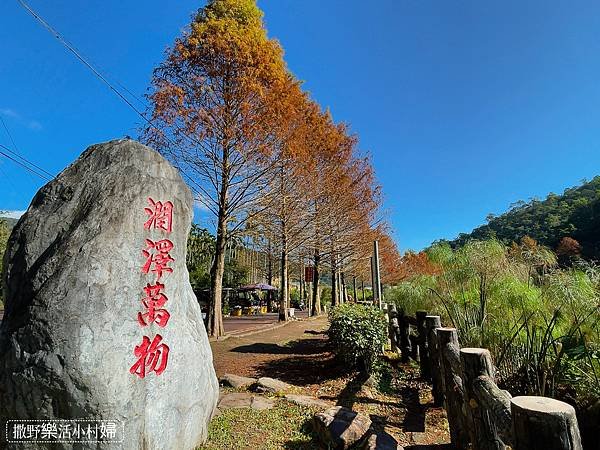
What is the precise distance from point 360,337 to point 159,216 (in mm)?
4042

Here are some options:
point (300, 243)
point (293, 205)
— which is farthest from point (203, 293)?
point (293, 205)

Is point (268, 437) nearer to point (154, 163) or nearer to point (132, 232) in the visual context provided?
point (132, 232)

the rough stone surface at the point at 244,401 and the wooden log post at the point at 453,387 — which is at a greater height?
the wooden log post at the point at 453,387

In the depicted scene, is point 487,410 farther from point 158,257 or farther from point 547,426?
point 158,257

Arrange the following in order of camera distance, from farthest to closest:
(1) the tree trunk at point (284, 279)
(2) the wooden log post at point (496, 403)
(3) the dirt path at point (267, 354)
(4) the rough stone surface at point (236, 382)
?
(1) the tree trunk at point (284, 279), (3) the dirt path at point (267, 354), (4) the rough stone surface at point (236, 382), (2) the wooden log post at point (496, 403)

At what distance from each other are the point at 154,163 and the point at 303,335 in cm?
875

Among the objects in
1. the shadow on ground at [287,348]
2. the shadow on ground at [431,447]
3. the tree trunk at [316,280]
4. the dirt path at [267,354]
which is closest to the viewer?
the shadow on ground at [431,447]

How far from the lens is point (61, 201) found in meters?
3.52

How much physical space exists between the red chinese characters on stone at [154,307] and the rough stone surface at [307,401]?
7.96 ft

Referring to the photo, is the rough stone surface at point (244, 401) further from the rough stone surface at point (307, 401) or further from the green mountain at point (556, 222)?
the green mountain at point (556, 222)

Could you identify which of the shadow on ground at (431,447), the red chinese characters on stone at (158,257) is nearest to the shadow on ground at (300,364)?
the shadow on ground at (431,447)

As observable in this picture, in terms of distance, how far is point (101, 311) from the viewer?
2916 mm

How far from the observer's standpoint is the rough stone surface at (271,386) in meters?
5.35

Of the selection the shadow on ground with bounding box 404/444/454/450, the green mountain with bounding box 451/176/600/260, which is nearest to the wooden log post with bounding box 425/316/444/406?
the shadow on ground with bounding box 404/444/454/450
